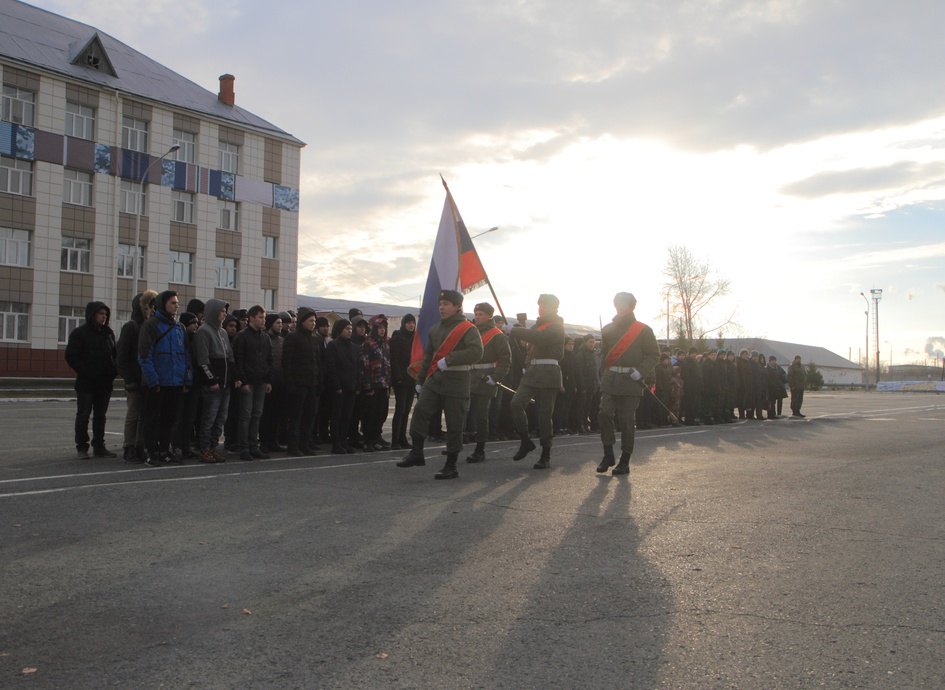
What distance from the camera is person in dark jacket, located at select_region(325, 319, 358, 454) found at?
1195 cm

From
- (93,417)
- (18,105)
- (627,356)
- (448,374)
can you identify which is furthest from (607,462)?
(18,105)

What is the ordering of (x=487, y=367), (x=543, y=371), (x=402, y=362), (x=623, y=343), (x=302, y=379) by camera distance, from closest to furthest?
(x=623, y=343), (x=543, y=371), (x=487, y=367), (x=302, y=379), (x=402, y=362)

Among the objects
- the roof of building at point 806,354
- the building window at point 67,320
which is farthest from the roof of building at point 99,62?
the roof of building at point 806,354

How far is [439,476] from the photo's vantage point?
8930mm

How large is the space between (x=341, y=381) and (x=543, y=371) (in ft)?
9.71

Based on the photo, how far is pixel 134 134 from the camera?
41188 mm

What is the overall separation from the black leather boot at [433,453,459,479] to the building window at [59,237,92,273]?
115 feet

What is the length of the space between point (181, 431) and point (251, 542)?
5.20 m

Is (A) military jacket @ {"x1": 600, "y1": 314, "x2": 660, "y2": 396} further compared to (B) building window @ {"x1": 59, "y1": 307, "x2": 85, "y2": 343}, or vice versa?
(B) building window @ {"x1": 59, "y1": 307, "x2": 85, "y2": 343}

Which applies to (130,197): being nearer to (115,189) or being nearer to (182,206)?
(115,189)

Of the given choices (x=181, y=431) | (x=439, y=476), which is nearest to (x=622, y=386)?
(x=439, y=476)

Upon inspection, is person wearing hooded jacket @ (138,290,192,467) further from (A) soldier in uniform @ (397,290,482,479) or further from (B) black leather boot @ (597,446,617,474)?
(B) black leather boot @ (597,446,617,474)

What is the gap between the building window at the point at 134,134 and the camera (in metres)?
40.8

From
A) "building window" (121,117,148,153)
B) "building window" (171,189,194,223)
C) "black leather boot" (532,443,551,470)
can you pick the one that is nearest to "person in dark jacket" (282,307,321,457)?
"black leather boot" (532,443,551,470)
